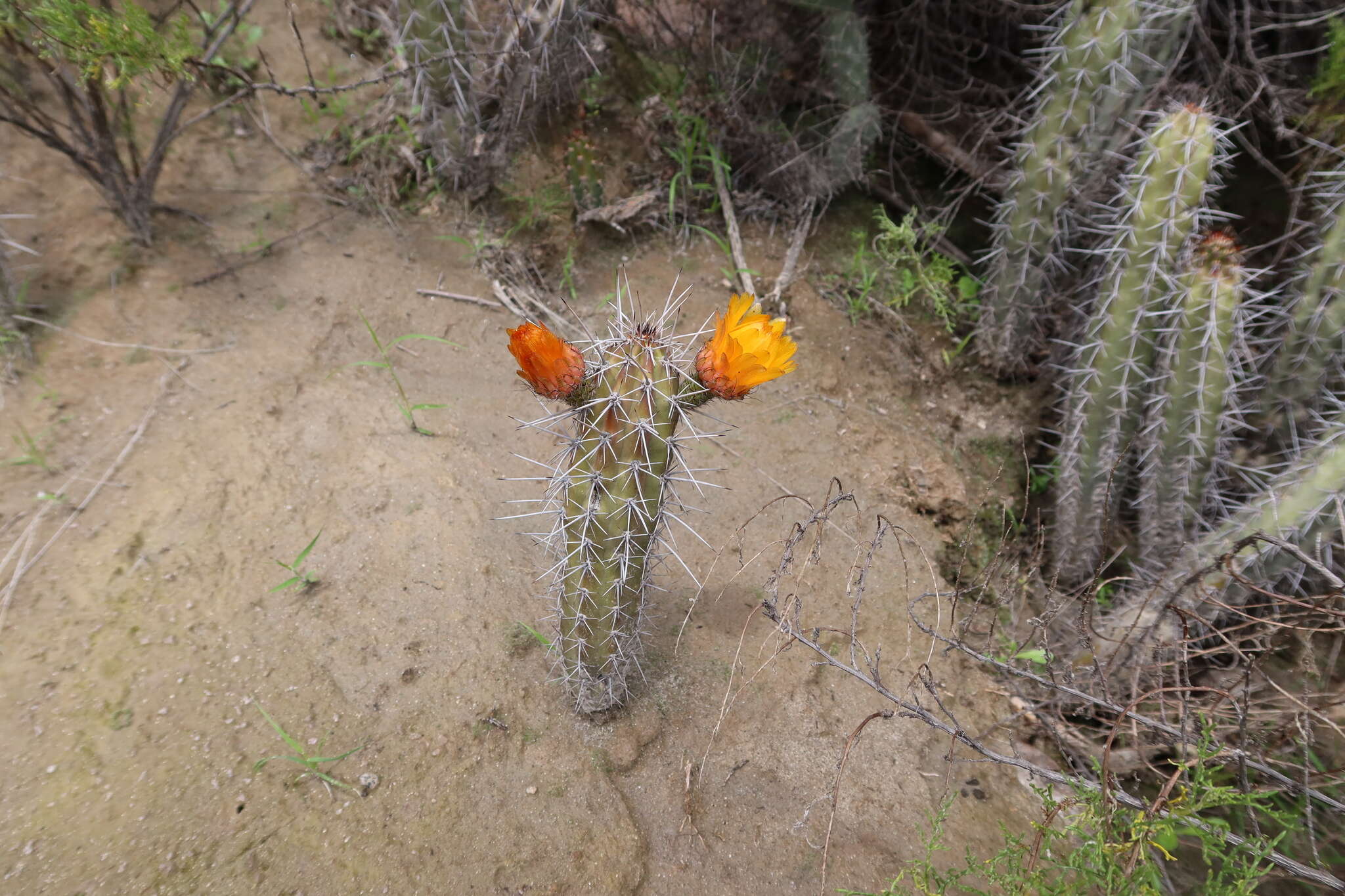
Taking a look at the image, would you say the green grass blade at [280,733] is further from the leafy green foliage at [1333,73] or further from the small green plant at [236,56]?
the leafy green foliage at [1333,73]

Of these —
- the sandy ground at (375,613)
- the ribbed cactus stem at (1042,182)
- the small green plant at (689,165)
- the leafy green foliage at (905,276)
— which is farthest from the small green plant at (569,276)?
the ribbed cactus stem at (1042,182)

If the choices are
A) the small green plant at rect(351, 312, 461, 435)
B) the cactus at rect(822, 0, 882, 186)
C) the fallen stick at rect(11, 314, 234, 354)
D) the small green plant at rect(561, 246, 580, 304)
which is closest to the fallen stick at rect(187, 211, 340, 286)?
the fallen stick at rect(11, 314, 234, 354)

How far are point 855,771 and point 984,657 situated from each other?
481 millimetres

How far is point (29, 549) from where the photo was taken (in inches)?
72.0

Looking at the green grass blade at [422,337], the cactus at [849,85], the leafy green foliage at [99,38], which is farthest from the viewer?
the cactus at [849,85]

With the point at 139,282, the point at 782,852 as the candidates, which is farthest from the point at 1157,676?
the point at 139,282

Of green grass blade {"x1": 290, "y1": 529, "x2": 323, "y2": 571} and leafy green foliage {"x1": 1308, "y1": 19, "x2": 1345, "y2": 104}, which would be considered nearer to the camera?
green grass blade {"x1": 290, "y1": 529, "x2": 323, "y2": 571}

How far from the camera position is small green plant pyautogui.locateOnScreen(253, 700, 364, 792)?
152 cm

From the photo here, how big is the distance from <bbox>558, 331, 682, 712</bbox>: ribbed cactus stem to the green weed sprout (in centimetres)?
77

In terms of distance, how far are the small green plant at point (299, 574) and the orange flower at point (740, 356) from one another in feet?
4.10

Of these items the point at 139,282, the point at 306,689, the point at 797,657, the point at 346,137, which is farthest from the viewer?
the point at 346,137

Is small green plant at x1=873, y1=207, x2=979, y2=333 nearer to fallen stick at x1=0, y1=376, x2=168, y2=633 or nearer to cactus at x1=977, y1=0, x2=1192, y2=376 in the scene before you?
cactus at x1=977, y1=0, x2=1192, y2=376

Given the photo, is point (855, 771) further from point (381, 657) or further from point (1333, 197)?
point (1333, 197)

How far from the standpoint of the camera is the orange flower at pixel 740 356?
126cm
